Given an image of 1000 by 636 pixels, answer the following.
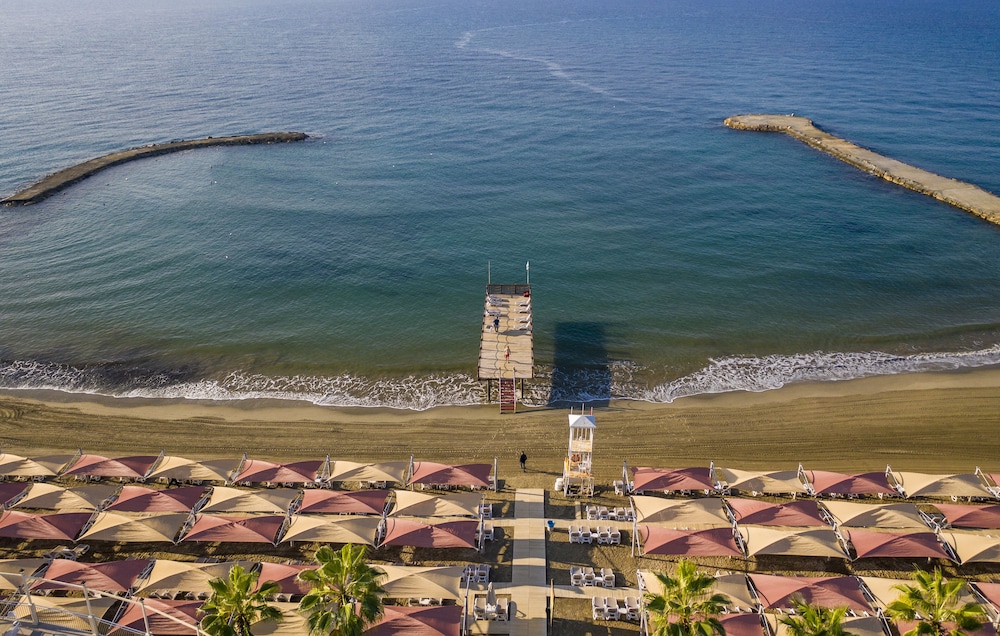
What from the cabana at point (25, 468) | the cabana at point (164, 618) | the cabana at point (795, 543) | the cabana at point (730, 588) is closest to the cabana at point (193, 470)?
the cabana at point (25, 468)

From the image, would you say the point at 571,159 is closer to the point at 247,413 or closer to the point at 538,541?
the point at 247,413

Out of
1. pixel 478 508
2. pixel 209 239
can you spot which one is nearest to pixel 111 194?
pixel 209 239

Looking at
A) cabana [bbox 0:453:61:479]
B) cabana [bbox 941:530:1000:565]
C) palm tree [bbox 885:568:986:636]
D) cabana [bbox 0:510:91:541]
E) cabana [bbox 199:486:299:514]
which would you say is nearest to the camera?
palm tree [bbox 885:568:986:636]

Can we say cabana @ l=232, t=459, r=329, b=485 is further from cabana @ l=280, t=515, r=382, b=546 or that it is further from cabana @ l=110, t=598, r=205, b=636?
cabana @ l=110, t=598, r=205, b=636

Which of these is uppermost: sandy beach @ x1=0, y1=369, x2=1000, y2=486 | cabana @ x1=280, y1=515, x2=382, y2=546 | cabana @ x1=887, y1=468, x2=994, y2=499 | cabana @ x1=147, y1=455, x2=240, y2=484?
cabana @ x1=887, y1=468, x2=994, y2=499

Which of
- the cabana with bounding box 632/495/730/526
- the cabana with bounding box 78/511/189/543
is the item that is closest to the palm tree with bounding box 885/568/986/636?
the cabana with bounding box 632/495/730/526

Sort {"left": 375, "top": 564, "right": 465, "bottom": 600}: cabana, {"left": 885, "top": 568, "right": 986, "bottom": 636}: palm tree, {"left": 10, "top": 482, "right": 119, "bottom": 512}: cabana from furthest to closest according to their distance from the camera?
{"left": 10, "top": 482, "right": 119, "bottom": 512}: cabana
{"left": 375, "top": 564, "right": 465, "bottom": 600}: cabana
{"left": 885, "top": 568, "right": 986, "bottom": 636}: palm tree
